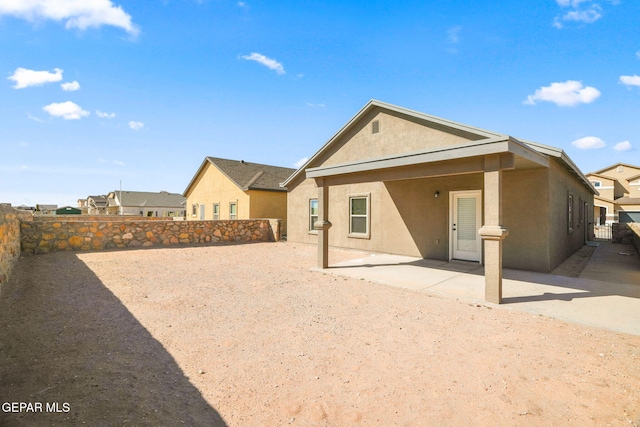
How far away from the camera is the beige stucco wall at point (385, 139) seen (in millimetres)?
10383

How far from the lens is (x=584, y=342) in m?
4.04

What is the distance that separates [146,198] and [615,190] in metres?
66.6

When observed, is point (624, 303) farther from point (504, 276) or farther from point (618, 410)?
point (618, 410)

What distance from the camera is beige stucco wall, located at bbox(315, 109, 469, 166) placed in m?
10.4

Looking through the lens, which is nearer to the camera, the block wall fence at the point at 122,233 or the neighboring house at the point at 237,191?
the block wall fence at the point at 122,233

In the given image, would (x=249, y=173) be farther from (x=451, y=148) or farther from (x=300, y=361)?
(x=300, y=361)

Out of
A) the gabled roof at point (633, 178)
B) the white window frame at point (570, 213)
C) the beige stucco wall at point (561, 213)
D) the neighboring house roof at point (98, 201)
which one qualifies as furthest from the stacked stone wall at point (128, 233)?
the neighboring house roof at point (98, 201)

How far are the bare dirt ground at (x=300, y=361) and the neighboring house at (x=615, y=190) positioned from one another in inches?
1576

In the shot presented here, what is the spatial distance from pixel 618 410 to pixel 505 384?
852mm

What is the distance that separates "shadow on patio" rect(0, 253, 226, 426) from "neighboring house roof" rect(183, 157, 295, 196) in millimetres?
14582

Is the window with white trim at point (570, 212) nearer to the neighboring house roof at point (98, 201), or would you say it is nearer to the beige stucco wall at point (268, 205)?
the beige stucco wall at point (268, 205)

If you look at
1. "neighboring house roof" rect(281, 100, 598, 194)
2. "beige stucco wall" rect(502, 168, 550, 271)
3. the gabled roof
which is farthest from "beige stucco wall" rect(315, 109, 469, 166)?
the gabled roof

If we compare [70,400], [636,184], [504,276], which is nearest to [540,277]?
[504,276]

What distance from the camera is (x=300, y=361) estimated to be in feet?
11.5
